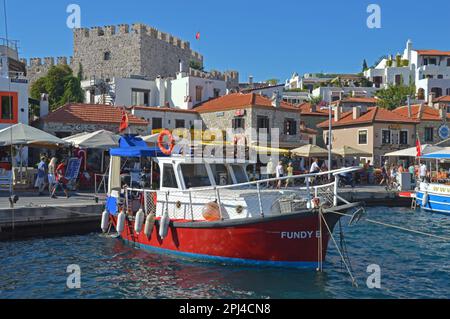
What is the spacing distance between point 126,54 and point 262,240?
5137cm

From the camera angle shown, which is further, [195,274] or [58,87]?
[58,87]

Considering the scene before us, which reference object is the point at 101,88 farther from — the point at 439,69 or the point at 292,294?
the point at 439,69

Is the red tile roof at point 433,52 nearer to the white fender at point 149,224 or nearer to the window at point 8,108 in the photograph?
the window at point 8,108

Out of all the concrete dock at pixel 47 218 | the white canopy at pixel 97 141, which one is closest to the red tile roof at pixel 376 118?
the white canopy at pixel 97 141

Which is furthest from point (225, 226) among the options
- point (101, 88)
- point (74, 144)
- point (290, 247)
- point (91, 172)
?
point (101, 88)

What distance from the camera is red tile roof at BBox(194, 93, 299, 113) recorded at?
35.4 m

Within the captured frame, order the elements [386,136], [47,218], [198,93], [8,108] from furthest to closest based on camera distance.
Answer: [198,93] < [386,136] < [8,108] < [47,218]

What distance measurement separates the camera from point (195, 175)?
14703mm

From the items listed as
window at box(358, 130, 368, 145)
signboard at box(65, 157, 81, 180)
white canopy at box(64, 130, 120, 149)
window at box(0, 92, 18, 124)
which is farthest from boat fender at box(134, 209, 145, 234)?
window at box(358, 130, 368, 145)

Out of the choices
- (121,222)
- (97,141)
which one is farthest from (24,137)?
(121,222)

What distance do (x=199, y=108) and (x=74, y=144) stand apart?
16.5 metres

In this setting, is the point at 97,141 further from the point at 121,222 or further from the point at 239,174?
the point at 239,174

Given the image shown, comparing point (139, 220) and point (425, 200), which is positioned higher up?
point (139, 220)

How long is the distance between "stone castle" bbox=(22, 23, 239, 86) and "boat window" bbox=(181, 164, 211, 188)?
4449 centimetres
